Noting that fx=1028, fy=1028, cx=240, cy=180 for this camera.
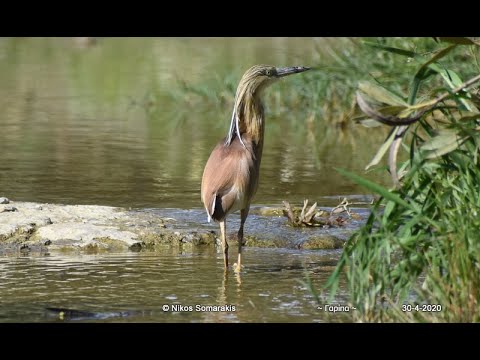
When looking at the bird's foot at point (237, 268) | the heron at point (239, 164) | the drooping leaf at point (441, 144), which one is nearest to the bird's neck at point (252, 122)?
the heron at point (239, 164)

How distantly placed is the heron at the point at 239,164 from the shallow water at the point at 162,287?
336 mm

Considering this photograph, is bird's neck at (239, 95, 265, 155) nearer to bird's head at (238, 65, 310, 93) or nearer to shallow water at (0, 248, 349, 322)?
bird's head at (238, 65, 310, 93)

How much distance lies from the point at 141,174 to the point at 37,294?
5107mm

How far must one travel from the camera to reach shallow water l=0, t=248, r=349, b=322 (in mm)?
6031

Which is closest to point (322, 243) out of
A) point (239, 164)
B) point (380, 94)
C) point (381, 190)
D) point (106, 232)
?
point (239, 164)

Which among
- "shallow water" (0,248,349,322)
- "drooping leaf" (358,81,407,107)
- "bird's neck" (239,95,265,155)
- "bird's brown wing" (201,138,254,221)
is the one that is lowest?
"shallow water" (0,248,349,322)

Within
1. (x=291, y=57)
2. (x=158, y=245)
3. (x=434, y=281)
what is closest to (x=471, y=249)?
(x=434, y=281)

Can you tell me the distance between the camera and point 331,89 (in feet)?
52.6

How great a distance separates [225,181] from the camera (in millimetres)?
7539

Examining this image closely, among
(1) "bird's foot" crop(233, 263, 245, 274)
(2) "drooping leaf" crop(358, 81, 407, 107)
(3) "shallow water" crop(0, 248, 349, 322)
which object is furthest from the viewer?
(1) "bird's foot" crop(233, 263, 245, 274)

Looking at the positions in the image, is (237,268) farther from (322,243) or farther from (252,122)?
(252,122)

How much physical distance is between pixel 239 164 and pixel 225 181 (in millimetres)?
184

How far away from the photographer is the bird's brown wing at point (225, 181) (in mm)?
7504

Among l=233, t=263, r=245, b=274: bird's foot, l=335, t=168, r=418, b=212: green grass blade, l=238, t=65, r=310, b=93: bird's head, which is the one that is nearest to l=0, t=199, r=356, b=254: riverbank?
l=233, t=263, r=245, b=274: bird's foot
